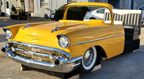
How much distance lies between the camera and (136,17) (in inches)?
241

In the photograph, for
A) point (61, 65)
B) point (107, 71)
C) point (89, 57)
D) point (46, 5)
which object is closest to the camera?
point (61, 65)

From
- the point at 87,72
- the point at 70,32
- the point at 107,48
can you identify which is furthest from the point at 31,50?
the point at 107,48

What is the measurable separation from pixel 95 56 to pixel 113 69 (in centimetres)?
59

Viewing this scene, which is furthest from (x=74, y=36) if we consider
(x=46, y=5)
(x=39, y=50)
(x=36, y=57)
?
(x=46, y=5)

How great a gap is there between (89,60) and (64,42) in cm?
84

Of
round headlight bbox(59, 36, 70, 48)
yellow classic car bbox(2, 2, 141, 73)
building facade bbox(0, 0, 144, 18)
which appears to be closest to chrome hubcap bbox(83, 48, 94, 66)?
yellow classic car bbox(2, 2, 141, 73)

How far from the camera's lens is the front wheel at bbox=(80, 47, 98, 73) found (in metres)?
3.32

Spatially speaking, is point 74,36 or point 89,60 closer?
point 74,36

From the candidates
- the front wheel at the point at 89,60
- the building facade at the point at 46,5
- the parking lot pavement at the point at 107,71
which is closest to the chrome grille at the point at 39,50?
the parking lot pavement at the point at 107,71

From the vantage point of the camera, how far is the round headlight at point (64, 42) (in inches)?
113

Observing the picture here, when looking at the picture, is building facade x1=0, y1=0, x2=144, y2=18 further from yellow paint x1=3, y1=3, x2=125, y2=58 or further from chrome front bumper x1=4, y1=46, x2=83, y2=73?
chrome front bumper x1=4, y1=46, x2=83, y2=73

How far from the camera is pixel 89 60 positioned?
350 centimetres

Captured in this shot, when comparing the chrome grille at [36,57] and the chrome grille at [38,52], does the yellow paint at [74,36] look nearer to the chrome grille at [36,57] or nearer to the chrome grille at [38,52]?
the chrome grille at [38,52]

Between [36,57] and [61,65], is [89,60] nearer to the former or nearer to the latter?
[61,65]
